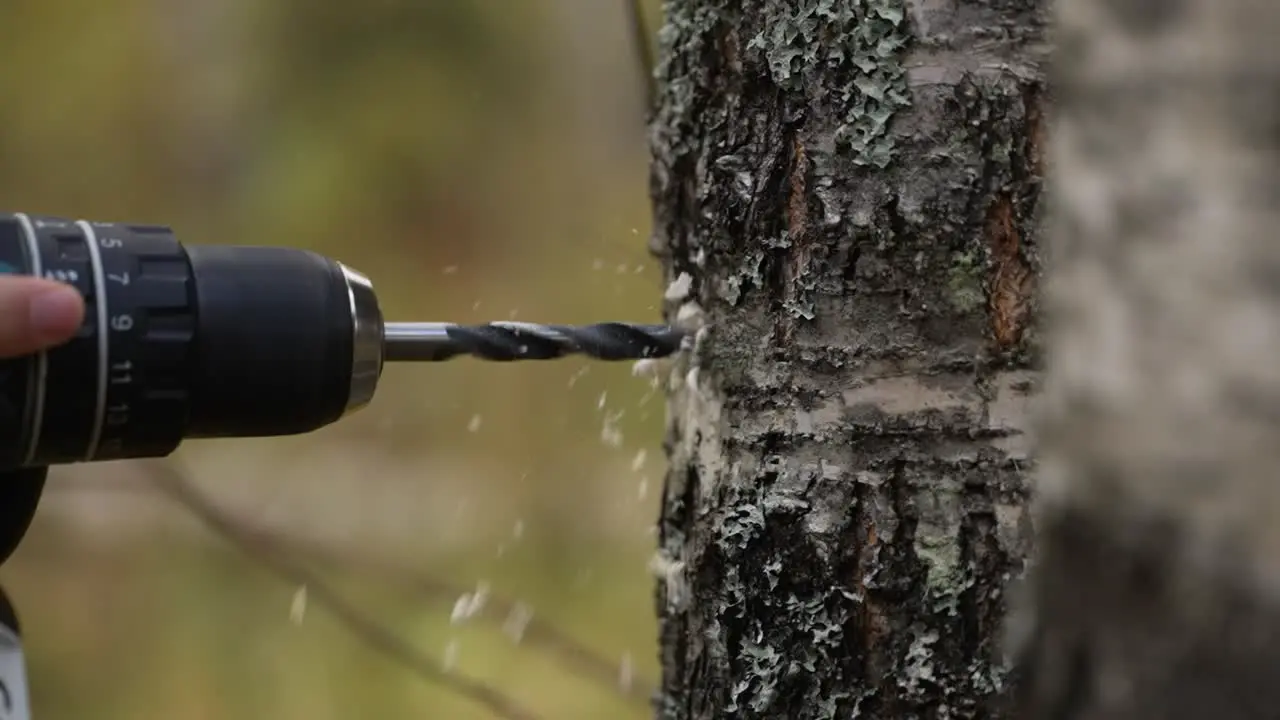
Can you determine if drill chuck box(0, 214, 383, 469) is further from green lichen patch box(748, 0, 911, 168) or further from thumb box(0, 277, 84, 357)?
green lichen patch box(748, 0, 911, 168)

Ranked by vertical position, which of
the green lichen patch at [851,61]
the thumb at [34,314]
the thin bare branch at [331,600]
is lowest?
the thin bare branch at [331,600]

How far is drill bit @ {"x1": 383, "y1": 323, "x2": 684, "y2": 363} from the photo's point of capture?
2.14 ft

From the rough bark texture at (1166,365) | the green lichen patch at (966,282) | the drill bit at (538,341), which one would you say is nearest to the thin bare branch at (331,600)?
the drill bit at (538,341)

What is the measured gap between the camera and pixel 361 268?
80.4 inches

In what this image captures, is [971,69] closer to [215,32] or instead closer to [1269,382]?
[1269,382]

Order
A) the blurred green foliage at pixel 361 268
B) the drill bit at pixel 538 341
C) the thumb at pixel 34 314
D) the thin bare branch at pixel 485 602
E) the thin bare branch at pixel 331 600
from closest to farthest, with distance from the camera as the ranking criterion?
the thumb at pixel 34 314 < the drill bit at pixel 538 341 < the thin bare branch at pixel 331 600 < the thin bare branch at pixel 485 602 < the blurred green foliage at pixel 361 268

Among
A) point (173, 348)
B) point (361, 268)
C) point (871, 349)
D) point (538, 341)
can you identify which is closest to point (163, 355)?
point (173, 348)

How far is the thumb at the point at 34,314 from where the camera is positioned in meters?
0.48

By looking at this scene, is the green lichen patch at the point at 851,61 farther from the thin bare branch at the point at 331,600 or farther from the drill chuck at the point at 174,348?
the thin bare branch at the point at 331,600

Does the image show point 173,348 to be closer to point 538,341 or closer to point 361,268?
point 538,341

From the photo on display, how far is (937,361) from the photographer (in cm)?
57

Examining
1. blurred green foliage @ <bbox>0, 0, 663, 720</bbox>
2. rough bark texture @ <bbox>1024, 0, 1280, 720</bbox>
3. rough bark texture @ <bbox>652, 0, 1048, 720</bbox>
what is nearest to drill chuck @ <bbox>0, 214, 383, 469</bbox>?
rough bark texture @ <bbox>652, 0, 1048, 720</bbox>

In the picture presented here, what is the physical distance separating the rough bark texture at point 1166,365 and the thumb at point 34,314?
0.39 metres

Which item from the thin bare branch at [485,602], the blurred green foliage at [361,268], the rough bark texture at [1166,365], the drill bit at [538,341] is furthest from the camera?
the blurred green foliage at [361,268]
